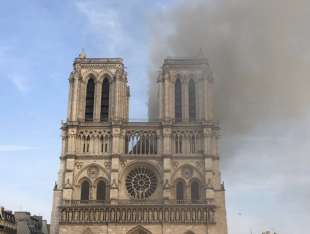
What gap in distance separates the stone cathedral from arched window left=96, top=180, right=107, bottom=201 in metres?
0.11

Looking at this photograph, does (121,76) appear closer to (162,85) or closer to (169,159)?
(162,85)

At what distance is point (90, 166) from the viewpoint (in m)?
55.3

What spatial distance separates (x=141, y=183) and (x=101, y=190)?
15.2ft

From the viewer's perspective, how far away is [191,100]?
59344 mm

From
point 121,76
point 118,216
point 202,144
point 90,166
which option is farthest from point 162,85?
point 118,216

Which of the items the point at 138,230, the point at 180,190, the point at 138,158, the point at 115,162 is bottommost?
the point at 138,230

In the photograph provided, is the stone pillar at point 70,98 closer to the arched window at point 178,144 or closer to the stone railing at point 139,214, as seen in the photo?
the stone railing at point 139,214

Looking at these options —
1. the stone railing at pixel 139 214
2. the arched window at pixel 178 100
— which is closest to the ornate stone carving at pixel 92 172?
the stone railing at pixel 139 214

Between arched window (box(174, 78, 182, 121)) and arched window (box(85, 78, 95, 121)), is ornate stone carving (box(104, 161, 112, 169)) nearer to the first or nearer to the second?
arched window (box(85, 78, 95, 121))

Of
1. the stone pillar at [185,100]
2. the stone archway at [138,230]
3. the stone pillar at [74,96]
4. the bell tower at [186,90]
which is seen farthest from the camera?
the stone pillar at [185,100]

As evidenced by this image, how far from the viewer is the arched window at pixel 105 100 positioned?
58.6 m

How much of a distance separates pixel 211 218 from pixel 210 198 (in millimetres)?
2205

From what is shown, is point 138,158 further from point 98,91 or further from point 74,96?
point 74,96

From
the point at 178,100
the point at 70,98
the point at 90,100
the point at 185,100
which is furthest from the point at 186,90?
the point at 70,98
